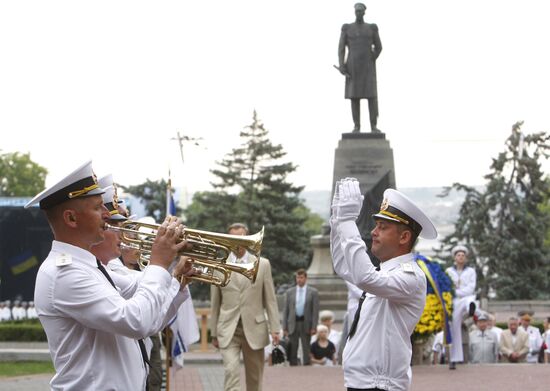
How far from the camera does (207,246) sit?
5.67 metres

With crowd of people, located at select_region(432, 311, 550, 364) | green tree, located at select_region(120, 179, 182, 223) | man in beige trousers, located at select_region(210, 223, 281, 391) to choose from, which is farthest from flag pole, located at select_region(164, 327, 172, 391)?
green tree, located at select_region(120, 179, 182, 223)

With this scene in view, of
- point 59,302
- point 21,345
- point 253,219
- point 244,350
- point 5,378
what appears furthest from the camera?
point 253,219

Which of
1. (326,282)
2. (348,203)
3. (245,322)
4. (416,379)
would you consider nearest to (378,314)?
(348,203)

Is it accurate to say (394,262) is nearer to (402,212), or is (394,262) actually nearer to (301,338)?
(402,212)

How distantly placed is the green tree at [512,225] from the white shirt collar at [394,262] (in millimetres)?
38191

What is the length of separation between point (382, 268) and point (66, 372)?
2645 millimetres

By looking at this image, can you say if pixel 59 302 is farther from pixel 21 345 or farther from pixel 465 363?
pixel 21 345

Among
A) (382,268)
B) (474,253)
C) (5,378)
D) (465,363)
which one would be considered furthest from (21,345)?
(474,253)

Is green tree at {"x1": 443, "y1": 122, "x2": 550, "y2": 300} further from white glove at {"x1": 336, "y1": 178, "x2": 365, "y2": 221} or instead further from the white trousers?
white glove at {"x1": 336, "y1": 178, "x2": 365, "y2": 221}

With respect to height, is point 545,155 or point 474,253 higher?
point 545,155

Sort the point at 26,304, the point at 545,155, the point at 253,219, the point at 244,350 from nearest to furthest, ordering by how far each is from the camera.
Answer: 1. the point at 244,350
2. the point at 26,304
3. the point at 545,155
4. the point at 253,219

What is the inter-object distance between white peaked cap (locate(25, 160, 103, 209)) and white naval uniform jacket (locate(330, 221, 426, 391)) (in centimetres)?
203

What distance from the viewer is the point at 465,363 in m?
19.5

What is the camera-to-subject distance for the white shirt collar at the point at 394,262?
727cm
